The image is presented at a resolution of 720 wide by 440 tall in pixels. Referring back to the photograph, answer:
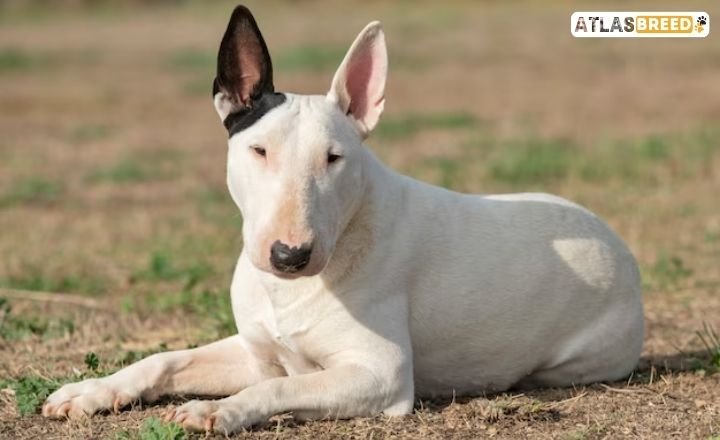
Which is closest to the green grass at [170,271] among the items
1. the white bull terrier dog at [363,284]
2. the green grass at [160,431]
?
the white bull terrier dog at [363,284]

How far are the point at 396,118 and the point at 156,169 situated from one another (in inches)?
203

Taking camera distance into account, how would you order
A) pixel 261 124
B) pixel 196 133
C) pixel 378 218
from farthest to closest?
1. pixel 196 133
2. pixel 378 218
3. pixel 261 124

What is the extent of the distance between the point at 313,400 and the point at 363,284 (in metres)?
0.57

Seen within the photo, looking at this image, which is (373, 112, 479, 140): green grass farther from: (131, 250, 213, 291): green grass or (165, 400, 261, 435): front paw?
(165, 400, 261, 435): front paw

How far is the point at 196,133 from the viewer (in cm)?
1930

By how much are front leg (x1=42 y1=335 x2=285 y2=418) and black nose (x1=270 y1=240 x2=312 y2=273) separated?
109 centimetres

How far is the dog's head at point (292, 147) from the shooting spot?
4.68 metres

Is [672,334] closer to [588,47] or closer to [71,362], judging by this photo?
[71,362]

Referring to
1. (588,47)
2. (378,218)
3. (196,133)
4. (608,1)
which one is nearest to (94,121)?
(196,133)

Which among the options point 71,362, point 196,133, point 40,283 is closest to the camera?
point 71,362

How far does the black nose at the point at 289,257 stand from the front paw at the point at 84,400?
118 centimetres

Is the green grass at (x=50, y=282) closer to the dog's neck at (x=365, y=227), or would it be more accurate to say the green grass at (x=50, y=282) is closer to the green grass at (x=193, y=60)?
the dog's neck at (x=365, y=227)

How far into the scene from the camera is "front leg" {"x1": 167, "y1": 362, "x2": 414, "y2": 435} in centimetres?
482

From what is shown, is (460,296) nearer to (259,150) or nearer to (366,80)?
(366,80)
